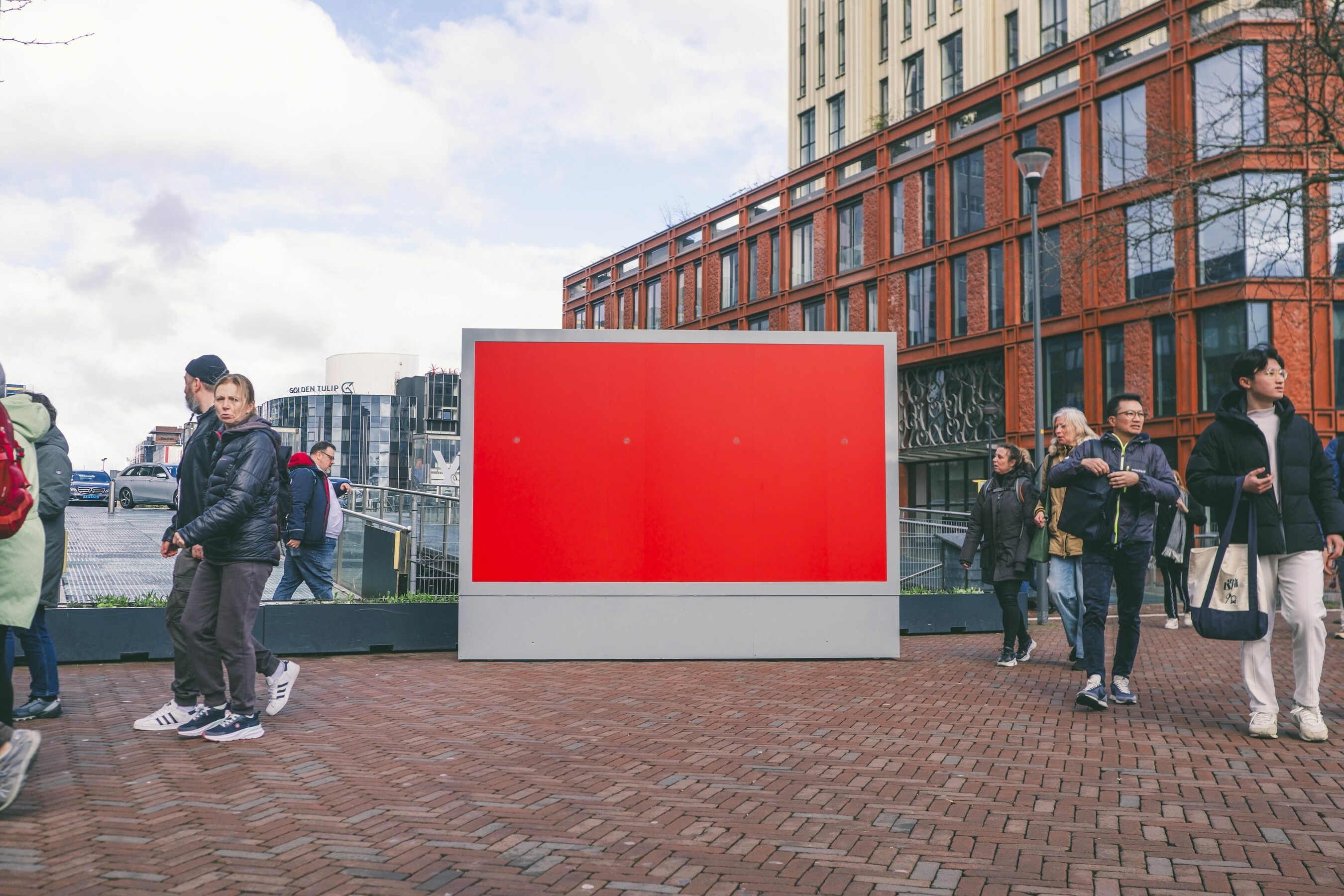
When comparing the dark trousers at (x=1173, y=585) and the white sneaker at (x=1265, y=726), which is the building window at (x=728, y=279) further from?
the white sneaker at (x=1265, y=726)

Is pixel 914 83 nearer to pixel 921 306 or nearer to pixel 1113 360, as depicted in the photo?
pixel 921 306

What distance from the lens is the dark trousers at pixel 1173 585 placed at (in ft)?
36.1

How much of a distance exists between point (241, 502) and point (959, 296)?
93.7ft

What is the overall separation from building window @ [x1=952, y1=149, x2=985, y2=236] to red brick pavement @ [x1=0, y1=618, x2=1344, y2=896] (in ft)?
84.0

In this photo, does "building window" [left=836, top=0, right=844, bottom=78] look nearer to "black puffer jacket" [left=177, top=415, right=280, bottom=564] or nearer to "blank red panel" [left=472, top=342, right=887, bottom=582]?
"blank red panel" [left=472, top=342, right=887, bottom=582]

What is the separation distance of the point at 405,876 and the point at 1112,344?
2643cm

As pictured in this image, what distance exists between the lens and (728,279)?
139 feet

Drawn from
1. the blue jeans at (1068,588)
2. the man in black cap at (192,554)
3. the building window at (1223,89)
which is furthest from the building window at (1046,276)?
the man in black cap at (192,554)

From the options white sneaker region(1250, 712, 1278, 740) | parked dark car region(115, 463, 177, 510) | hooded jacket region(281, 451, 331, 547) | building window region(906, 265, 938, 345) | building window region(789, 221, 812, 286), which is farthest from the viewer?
building window region(789, 221, 812, 286)

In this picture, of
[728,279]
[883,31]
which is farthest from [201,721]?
[883,31]

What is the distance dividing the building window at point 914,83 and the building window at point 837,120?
132 inches

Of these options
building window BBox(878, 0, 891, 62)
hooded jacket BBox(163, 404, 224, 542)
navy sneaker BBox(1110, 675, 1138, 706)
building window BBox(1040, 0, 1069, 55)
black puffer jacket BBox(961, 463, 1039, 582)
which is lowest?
navy sneaker BBox(1110, 675, 1138, 706)

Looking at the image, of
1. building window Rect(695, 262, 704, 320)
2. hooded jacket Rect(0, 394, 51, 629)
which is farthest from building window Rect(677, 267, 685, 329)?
hooded jacket Rect(0, 394, 51, 629)

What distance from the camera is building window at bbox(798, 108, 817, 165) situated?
139 ft
